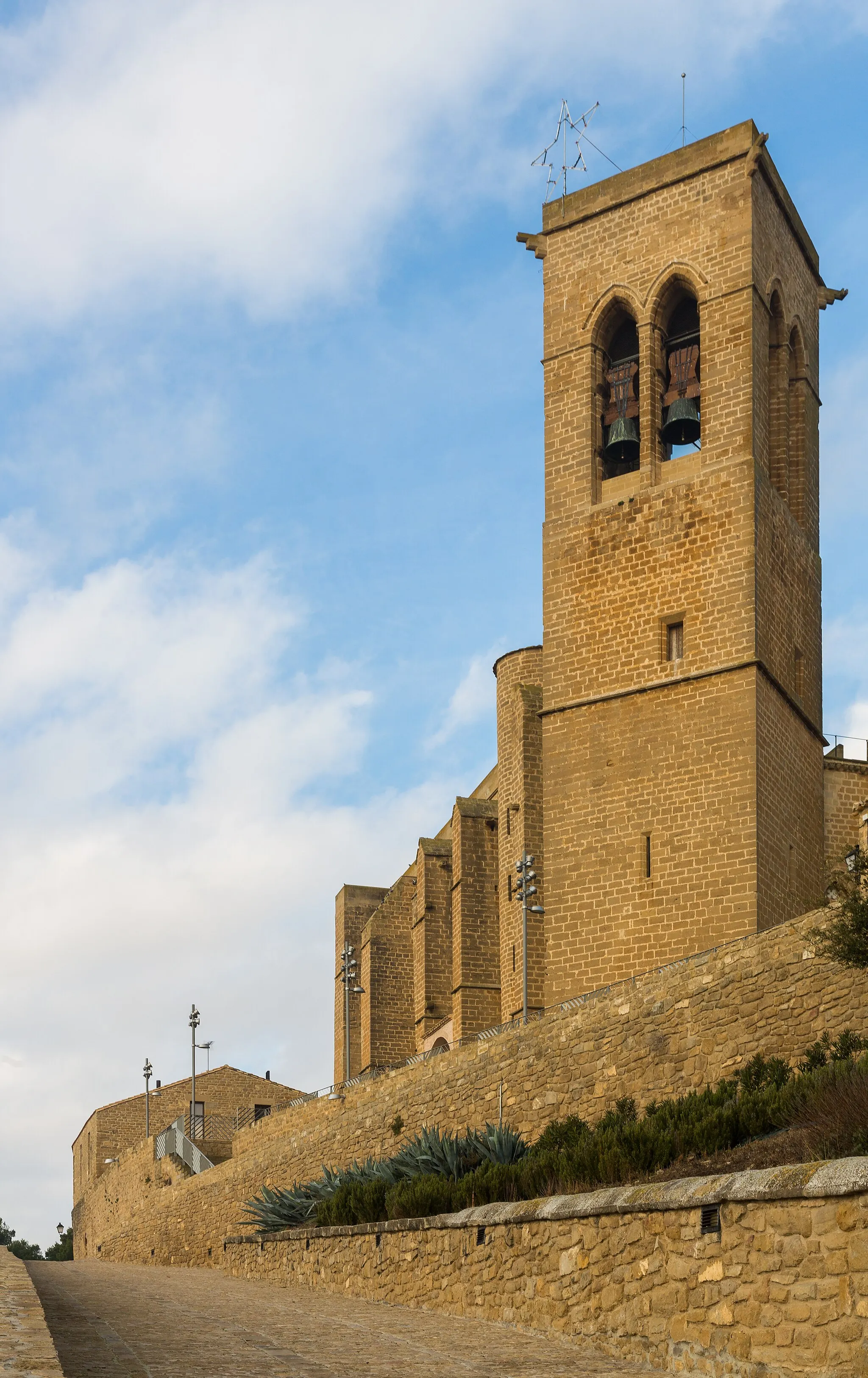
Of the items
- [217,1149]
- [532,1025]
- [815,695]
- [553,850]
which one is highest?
[815,695]

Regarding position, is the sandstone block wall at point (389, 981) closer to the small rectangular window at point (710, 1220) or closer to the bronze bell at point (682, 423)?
the bronze bell at point (682, 423)

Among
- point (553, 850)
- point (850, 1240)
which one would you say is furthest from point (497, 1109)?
point (850, 1240)

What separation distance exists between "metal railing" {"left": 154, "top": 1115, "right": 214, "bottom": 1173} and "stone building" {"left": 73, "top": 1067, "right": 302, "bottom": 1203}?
10.7 metres

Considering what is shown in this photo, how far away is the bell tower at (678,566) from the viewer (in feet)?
84.1

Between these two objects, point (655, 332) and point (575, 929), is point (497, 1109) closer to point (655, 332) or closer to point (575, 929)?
point (575, 929)

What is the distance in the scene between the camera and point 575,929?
26484 millimetres

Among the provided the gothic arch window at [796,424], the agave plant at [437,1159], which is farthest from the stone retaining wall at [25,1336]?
the gothic arch window at [796,424]

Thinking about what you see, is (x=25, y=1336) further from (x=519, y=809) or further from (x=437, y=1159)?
(x=519, y=809)

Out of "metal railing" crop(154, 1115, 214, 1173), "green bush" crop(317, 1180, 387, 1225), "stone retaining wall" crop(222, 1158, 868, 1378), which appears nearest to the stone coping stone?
"stone retaining wall" crop(222, 1158, 868, 1378)

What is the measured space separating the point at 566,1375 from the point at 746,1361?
3.61ft

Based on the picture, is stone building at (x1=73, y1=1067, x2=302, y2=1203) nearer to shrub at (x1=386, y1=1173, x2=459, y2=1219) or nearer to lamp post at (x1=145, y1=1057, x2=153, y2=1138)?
lamp post at (x1=145, y1=1057, x2=153, y2=1138)

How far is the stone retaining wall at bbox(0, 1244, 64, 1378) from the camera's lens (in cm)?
686

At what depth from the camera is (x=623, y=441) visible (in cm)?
2873

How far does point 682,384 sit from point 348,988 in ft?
51.6
